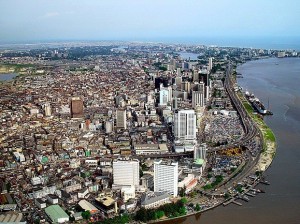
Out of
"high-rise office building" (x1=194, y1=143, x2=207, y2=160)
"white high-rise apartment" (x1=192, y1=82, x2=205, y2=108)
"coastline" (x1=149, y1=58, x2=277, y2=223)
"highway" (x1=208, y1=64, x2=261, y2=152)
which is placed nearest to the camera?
"coastline" (x1=149, y1=58, x2=277, y2=223)

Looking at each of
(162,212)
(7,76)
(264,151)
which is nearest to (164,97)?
(264,151)

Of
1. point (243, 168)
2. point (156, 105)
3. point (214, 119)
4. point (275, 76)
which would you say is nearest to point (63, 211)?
point (243, 168)

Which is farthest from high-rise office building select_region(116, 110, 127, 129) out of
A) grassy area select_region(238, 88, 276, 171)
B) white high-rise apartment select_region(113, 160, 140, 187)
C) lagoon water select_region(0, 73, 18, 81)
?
lagoon water select_region(0, 73, 18, 81)

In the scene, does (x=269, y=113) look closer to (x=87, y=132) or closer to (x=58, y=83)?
(x=87, y=132)

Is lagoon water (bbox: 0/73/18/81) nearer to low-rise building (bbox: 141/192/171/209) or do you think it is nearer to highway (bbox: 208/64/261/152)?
highway (bbox: 208/64/261/152)

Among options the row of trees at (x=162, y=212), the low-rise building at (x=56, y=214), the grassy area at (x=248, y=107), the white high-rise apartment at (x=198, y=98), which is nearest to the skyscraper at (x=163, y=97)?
the white high-rise apartment at (x=198, y=98)

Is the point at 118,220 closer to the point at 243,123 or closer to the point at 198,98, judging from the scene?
the point at 243,123
